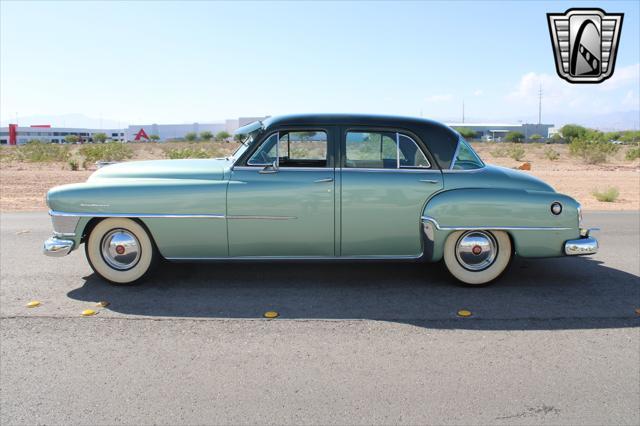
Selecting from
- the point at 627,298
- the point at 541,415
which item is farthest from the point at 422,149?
the point at 541,415

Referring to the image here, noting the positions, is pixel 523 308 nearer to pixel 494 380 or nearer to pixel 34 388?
pixel 494 380

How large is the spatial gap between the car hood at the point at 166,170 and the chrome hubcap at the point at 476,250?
8.04 ft

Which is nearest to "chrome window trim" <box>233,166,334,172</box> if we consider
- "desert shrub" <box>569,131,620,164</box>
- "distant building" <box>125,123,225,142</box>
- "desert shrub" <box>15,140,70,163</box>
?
"desert shrub" <box>15,140,70,163</box>

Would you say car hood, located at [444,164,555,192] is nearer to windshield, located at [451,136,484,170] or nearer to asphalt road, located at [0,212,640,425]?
windshield, located at [451,136,484,170]

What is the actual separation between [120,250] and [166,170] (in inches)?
36.3

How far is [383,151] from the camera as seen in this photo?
18.3 ft

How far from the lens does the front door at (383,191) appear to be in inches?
213

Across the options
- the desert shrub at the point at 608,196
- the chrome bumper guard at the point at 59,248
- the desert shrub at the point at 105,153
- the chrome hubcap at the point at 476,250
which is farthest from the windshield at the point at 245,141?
the desert shrub at the point at 105,153

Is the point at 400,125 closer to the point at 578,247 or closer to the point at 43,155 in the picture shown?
the point at 578,247

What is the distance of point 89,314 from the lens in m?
4.76

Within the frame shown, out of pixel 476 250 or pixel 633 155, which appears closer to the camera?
pixel 476 250

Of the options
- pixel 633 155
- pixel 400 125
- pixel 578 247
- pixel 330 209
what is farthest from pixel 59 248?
pixel 633 155

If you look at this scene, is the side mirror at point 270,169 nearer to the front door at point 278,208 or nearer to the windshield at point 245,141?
the front door at point 278,208

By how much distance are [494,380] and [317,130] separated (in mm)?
2990
